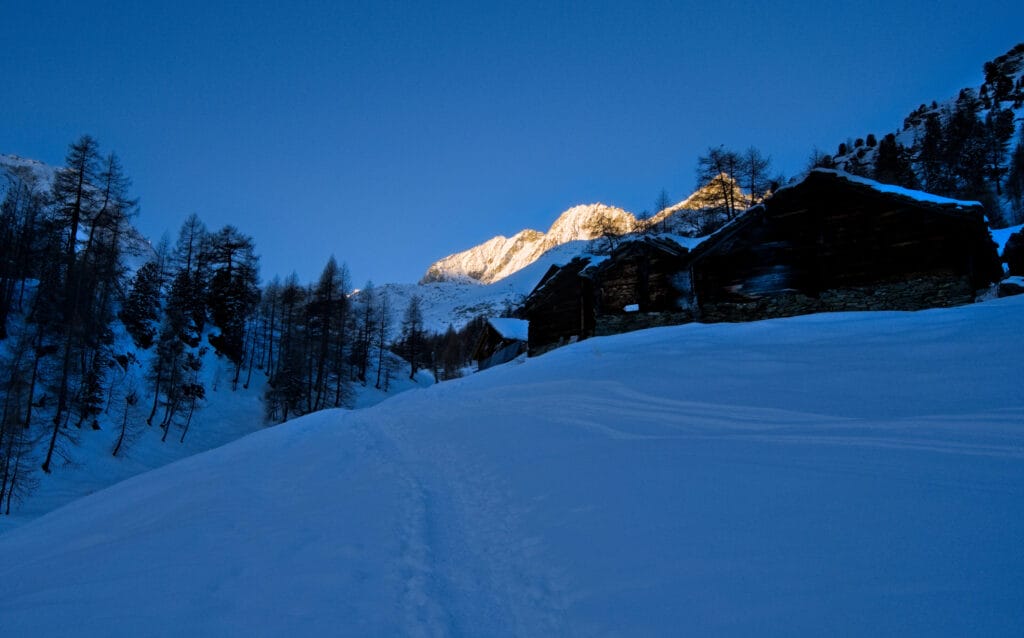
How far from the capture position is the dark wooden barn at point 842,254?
15172 mm

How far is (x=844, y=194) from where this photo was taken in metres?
17.1

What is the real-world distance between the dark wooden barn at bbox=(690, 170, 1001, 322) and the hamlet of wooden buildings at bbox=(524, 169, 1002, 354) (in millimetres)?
33

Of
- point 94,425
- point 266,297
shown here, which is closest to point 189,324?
point 94,425

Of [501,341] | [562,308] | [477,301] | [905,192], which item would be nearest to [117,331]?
[501,341]

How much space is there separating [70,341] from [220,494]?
2571cm

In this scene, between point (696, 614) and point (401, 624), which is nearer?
point (696, 614)

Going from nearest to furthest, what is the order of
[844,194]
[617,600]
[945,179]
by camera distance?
[617,600], [844,194], [945,179]

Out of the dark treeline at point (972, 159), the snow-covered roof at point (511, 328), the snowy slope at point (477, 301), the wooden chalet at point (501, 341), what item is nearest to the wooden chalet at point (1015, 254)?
the snow-covered roof at point (511, 328)

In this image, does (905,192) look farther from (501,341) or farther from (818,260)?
(501,341)

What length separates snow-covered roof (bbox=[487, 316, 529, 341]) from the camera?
3500 centimetres

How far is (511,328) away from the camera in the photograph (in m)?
36.1

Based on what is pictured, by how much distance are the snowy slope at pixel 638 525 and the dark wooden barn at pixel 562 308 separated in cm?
1779

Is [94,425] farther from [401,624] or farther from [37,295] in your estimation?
[401,624]

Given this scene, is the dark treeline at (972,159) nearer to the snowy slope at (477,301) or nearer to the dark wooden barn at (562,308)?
the dark wooden barn at (562,308)
